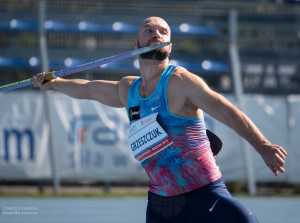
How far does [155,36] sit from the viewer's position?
3594 mm

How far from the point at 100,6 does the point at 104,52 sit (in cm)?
90

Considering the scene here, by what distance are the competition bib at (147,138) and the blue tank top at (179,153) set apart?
0.11 ft

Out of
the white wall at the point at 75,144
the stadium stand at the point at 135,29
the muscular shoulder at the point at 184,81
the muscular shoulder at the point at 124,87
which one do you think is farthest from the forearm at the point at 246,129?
the stadium stand at the point at 135,29

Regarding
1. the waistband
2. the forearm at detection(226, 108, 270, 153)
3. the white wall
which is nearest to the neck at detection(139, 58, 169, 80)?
the forearm at detection(226, 108, 270, 153)

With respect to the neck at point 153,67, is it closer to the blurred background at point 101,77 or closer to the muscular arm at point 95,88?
the muscular arm at point 95,88

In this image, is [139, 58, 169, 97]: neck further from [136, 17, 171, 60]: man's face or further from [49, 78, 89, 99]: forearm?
[49, 78, 89, 99]: forearm

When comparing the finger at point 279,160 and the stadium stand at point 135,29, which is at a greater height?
the stadium stand at point 135,29

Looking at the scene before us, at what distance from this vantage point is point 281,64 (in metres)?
11.4

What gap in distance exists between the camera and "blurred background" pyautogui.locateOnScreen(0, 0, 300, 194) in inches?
396

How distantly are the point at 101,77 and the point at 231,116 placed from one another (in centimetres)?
714

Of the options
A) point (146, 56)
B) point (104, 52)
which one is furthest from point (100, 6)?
point (146, 56)

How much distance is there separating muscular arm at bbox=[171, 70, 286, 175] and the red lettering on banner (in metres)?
0.29

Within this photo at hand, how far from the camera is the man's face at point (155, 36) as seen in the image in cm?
355

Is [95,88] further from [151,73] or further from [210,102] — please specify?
[210,102]
